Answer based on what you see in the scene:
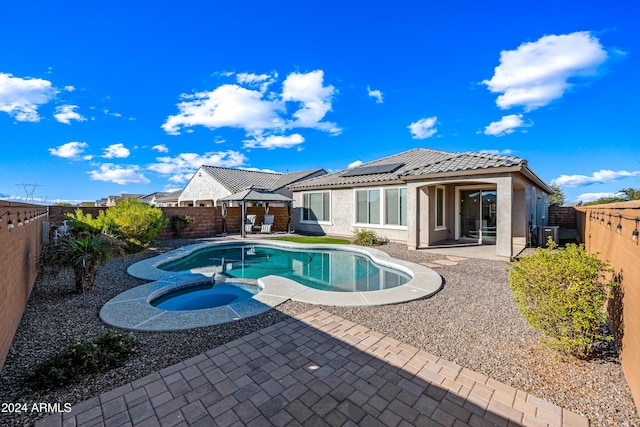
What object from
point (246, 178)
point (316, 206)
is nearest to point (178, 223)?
point (316, 206)

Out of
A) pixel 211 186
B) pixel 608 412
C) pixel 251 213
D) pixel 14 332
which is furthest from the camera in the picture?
pixel 211 186

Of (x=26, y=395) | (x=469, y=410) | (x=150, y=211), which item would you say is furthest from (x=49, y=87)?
(x=469, y=410)

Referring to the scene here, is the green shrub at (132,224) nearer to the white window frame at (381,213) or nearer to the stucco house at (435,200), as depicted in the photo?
the stucco house at (435,200)

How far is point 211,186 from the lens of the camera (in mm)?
28734

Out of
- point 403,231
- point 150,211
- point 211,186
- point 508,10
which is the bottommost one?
point 403,231

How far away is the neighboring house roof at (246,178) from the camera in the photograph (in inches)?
1094

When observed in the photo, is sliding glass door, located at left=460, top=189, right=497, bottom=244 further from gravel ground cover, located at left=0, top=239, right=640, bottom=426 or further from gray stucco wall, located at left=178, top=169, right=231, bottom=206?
gray stucco wall, located at left=178, top=169, right=231, bottom=206

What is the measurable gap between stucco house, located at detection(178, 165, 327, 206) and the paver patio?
24165 mm

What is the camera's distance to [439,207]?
44.6ft

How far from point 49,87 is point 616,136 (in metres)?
39.8

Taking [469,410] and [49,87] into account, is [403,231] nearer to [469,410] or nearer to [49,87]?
[469,410]

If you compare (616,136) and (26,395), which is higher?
(616,136)

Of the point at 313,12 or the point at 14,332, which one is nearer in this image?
the point at 14,332

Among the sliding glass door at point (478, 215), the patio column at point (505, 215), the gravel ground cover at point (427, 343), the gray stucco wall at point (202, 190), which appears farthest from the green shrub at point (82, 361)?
the gray stucco wall at point (202, 190)
